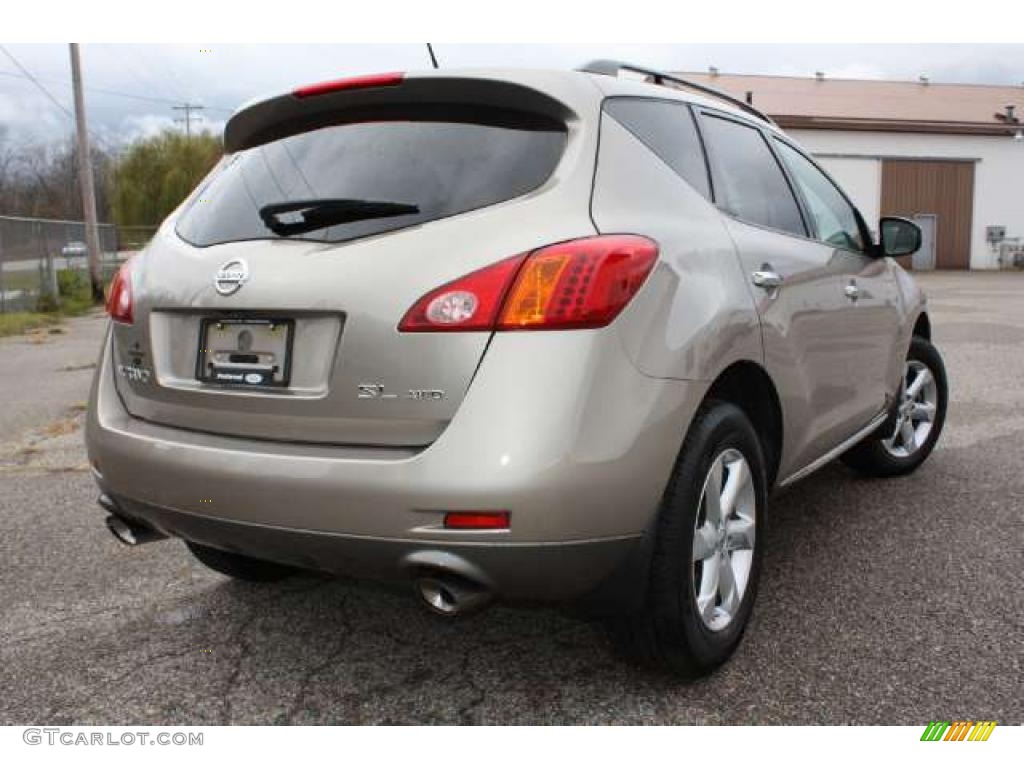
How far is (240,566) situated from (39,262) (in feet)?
59.8

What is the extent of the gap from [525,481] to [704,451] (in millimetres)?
579

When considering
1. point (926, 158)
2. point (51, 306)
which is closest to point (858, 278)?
point (51, 306)

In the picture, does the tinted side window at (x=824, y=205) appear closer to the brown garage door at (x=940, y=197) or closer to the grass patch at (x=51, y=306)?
the grass patch at (x=51, y=306)

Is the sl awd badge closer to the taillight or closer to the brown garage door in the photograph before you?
the taillight

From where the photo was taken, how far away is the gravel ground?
7.90ft

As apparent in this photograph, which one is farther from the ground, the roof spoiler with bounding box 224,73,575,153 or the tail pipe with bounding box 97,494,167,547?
the roof spoiler with bounding box 224,73,575,153

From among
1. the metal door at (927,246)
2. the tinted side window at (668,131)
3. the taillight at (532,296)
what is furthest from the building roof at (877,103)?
the taillight at (532,296)

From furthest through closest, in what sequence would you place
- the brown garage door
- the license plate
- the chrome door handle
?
1. the brown garage door
2. the chrome door handle
3. the license plate

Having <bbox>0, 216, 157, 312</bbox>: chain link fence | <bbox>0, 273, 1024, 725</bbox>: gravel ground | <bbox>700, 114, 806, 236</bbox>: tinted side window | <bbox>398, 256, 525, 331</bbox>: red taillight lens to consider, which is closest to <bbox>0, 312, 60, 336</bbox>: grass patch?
<bbox>0, 216, 157, 312</bbox>: chain link fence

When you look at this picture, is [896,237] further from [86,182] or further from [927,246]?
[927,246]

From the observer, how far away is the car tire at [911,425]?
14.6 ft

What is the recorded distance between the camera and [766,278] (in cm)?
278
